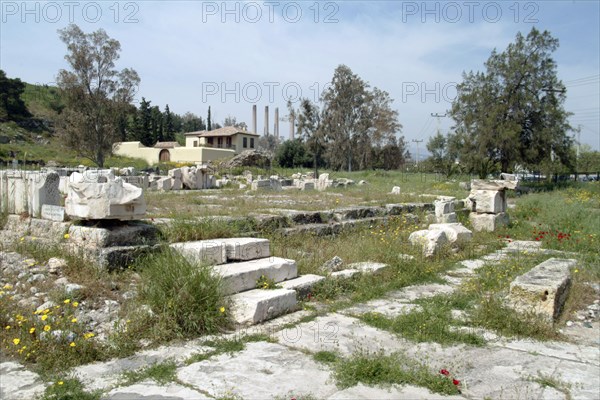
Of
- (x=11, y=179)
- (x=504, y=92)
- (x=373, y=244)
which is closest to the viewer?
(x=11, y=179)

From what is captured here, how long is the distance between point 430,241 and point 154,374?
5.90 metres

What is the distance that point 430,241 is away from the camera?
27.9 ft

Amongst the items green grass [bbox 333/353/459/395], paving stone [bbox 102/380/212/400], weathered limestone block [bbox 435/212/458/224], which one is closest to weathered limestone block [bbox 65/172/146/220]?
paving stone [bbox 102/380/212/400]

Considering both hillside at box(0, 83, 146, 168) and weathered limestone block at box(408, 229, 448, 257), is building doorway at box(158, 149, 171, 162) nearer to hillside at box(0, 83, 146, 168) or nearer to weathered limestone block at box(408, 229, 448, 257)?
hillside at box(0, 83, 146, 168)

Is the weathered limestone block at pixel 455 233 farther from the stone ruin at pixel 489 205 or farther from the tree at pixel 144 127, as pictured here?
the tree at pixel 144 127

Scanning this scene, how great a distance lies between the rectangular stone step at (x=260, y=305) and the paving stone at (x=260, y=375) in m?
0.65

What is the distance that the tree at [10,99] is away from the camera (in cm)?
4931

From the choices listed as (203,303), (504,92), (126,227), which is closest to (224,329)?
(203,303)

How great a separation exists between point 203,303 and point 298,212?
16.1ft

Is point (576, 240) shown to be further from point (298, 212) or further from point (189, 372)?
point (189, 372)

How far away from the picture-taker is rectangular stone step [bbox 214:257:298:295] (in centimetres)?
541

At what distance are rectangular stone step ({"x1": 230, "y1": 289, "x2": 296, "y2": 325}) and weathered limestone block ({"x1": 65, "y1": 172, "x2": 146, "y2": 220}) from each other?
1701 mm

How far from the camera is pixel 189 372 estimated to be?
3.80 meters

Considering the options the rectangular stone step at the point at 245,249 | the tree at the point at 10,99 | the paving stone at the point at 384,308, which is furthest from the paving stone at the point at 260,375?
the tree at the point at 10,99
